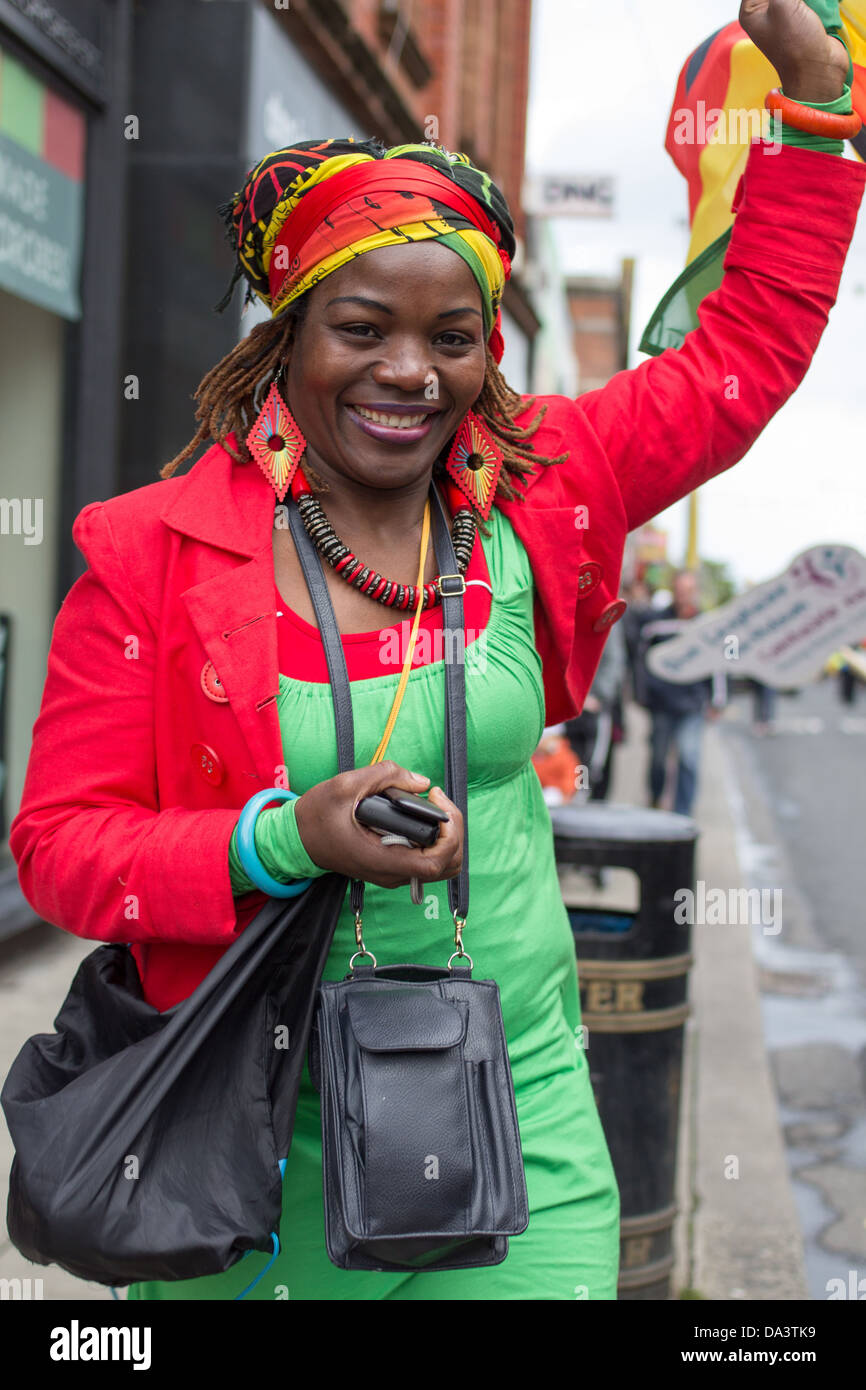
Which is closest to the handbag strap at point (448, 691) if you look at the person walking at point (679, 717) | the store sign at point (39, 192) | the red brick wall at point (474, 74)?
the store sign at point (39, 192)

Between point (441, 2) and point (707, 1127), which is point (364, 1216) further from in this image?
point (441, 2)

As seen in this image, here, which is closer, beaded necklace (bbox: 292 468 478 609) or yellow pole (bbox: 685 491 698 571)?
beaded necklace (bbox: 292 468 478 609)

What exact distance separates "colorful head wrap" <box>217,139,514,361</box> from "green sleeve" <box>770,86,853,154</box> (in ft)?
1.40

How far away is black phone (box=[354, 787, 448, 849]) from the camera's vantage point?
65.6 inches

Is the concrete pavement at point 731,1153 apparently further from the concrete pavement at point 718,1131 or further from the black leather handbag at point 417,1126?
the black leather handbag at point 417,1126

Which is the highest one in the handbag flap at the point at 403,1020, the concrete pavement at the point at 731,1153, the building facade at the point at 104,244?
the building facade at the point at 104,244

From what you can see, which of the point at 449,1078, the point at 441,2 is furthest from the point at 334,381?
the point at 441,2

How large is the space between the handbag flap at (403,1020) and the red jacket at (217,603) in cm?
21

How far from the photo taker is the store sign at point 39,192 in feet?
19.5

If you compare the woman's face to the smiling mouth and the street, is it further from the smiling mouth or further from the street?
the street

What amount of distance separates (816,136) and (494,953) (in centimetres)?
127

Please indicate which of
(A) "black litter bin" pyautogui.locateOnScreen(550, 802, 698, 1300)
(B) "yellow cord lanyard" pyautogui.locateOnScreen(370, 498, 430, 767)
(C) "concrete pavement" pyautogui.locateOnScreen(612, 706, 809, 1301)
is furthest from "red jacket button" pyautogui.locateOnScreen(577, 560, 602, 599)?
(C) "concrete pavement" pyautogui.locateOnScreen(612, 706, 809, 1301)

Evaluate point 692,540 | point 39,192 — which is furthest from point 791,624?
point 692,540
